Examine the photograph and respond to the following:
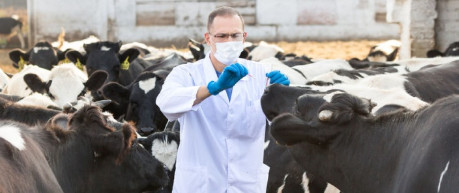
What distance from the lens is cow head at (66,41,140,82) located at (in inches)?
460

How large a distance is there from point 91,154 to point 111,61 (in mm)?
7031

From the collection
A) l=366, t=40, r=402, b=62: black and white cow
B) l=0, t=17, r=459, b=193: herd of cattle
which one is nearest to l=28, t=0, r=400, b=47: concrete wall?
l=366, t=40, r=402, b=62: black and white cow

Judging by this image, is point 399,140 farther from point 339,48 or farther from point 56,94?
point 339,48

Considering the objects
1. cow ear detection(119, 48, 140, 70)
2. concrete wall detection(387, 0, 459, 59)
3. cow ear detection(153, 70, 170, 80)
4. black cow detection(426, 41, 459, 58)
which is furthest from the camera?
concrete wall detection(387, 0, 459, 59)

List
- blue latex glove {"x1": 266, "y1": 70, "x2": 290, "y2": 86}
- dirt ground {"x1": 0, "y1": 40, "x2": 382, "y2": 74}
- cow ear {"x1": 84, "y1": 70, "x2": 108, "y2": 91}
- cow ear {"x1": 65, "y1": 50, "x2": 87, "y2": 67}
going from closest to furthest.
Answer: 1. blue latex glove {"x1": 266, "y1": 70, "x2": 290, "y2": 86}
2. cow ear {"x1": 84, "y1": 70, "x2": 108, "y2": 91}
3. cow ear {"x1": 65, "y1": 50, "x2": 87, "y2": 67}
4. dirt ground {"x1": 0, "y1": 40, "x2": 382, "y2": 74}

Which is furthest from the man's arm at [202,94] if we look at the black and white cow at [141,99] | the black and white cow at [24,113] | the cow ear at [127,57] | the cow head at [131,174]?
the cow ear at [127,57]

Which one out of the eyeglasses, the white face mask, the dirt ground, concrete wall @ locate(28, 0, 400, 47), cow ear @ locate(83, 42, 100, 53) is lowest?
the dirt ground

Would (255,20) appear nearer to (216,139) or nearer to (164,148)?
(164,148)

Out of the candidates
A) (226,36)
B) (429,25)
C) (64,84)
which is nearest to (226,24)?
(226,36)

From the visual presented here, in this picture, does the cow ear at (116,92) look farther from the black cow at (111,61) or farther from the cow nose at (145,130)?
the black cow at (111,61)

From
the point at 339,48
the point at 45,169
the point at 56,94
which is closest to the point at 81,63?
the point at 56,94

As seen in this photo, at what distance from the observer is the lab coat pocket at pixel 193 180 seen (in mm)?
4824

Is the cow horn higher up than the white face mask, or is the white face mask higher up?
the white face mask

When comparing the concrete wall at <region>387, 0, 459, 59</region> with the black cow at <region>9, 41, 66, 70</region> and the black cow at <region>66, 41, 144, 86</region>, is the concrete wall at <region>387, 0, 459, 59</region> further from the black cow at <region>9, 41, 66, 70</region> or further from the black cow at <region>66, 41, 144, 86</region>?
the black cow at <region>9, 41, 66, 70</region>
